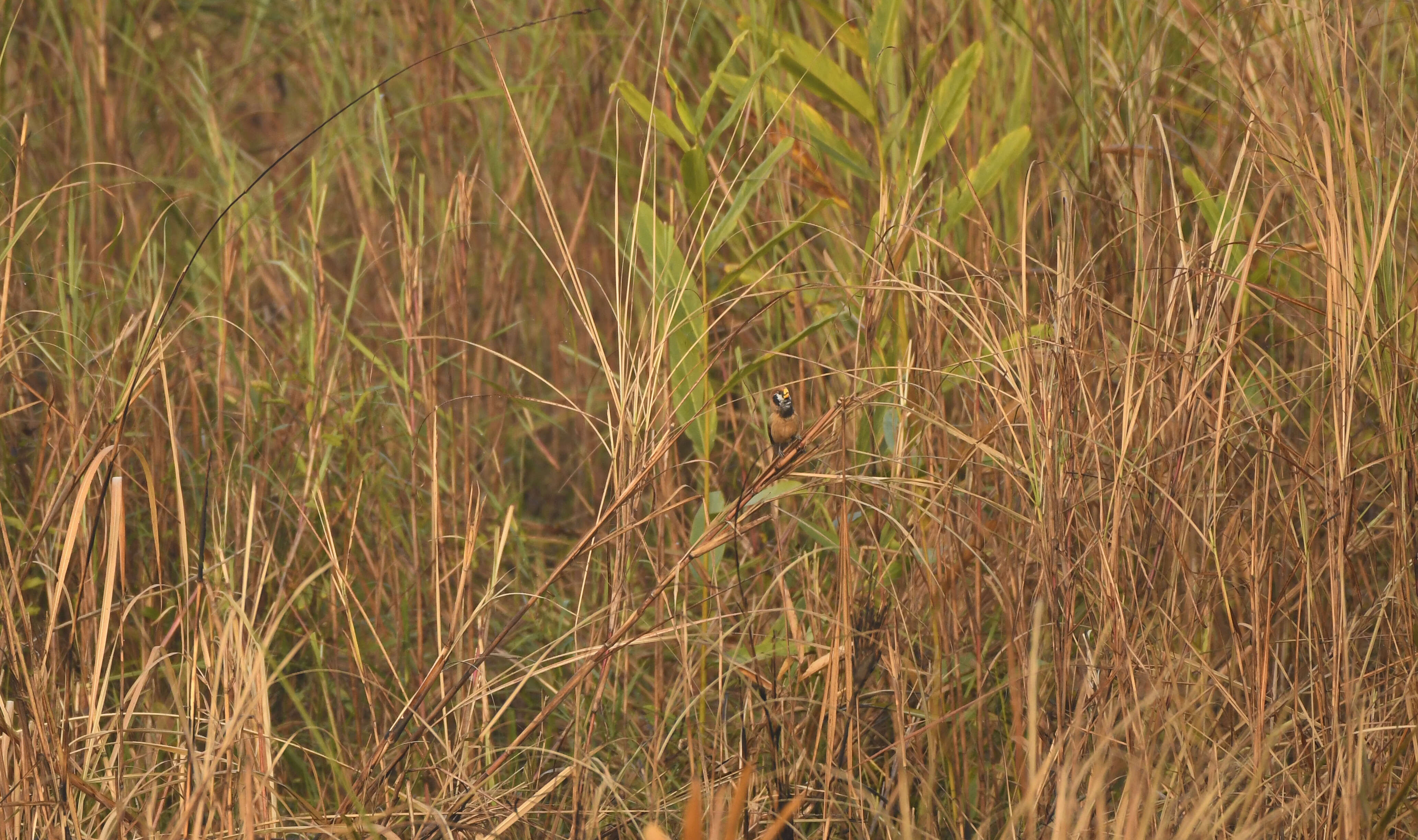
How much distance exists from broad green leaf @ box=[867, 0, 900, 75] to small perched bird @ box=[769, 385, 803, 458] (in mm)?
408

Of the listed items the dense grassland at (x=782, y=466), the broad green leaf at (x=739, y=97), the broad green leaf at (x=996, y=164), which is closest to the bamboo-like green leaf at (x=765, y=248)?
the dense grassland at (x=782, y=466)

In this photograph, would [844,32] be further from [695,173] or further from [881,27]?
[695,173]

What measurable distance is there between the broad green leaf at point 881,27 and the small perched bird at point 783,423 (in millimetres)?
408

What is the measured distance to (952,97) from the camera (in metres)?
1.69

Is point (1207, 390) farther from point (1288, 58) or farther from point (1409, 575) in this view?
point (1288, 58)

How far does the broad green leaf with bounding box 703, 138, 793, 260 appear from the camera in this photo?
1428 millimetres

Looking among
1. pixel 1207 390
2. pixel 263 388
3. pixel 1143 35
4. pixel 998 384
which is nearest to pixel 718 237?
pixel 998 384

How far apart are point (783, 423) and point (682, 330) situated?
173 mm

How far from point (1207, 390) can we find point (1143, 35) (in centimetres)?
65

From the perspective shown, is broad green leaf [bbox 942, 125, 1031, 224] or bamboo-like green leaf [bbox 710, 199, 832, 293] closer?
bamboo-like green leaf [bbox 710, 199, 832, 293]

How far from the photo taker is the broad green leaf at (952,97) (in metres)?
1.67

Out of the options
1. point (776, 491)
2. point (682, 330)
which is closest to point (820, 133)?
point (682, 330)

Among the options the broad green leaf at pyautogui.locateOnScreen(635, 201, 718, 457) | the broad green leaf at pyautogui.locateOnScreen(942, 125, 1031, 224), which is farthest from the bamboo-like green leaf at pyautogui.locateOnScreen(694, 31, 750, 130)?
the broad green leaf at pyautogui.locateOnScreen(942, 125, 1031, 224)

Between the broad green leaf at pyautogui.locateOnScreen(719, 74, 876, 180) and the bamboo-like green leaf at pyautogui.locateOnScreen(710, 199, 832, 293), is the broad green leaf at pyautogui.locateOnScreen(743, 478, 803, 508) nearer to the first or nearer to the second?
the bamboo-like green leaf at pyautogui.locateOnScreen(710, 199, 832, 293)
